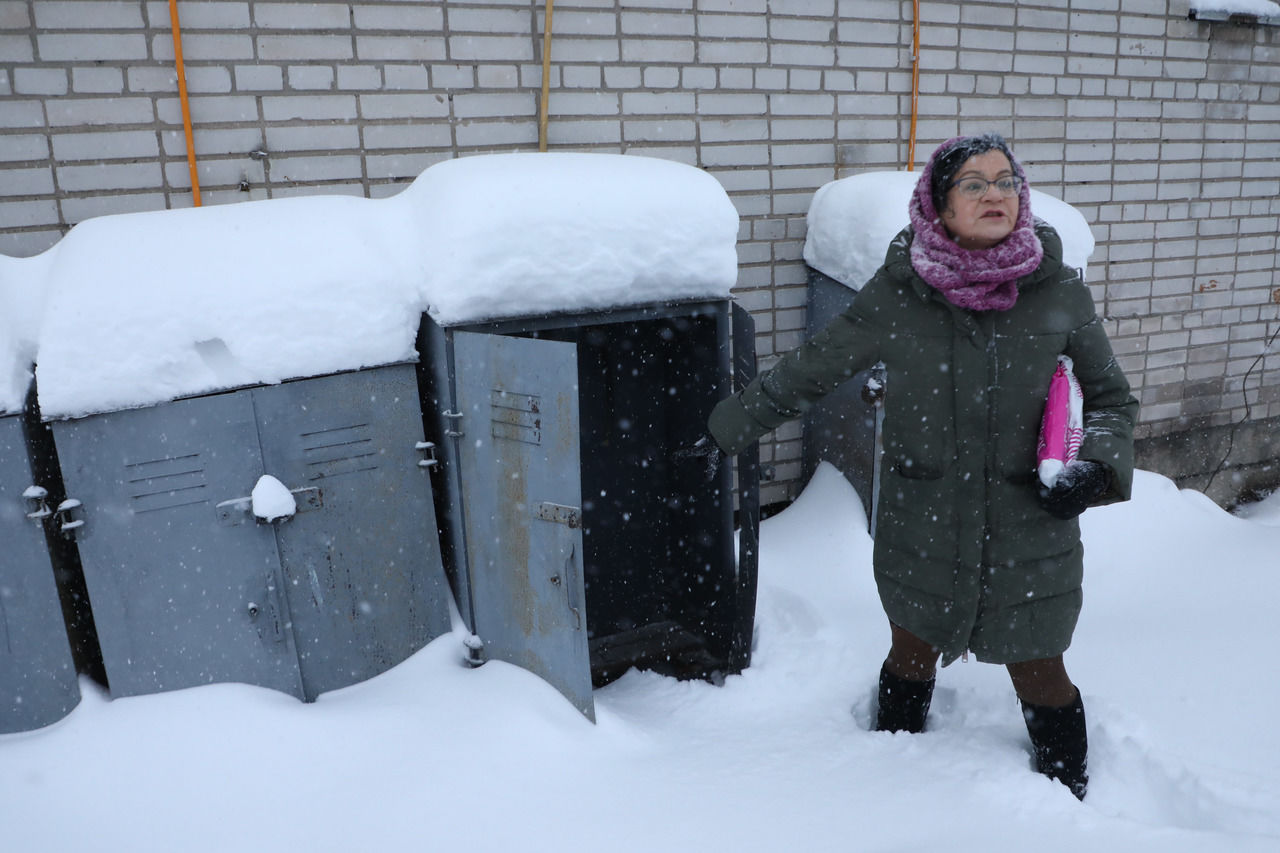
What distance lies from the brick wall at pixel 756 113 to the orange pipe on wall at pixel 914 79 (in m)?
0.05

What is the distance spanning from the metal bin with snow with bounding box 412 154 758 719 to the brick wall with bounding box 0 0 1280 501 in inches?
29.8

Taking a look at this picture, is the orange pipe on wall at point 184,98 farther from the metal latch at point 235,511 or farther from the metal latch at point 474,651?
the metal latch at point 474,651

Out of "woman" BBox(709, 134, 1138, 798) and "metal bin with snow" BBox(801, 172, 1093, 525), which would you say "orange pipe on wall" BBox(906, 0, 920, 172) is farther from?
"woman" BBox(709, 134, 1138, 798)

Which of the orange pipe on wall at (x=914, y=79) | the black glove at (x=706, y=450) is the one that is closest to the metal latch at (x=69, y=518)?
the black glove at (x=706, y=450)

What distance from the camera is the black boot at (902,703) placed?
2504 millimetres

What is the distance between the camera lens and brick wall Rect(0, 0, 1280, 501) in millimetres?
3078

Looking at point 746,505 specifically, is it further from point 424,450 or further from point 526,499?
point 424,450

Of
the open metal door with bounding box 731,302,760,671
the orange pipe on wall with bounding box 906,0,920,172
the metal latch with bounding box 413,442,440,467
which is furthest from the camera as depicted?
the orange pipe on wall with bounding box 906,0,920,172

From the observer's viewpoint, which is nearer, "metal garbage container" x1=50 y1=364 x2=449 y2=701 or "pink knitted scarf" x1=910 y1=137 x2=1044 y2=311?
"pink knitted scarf" x1=910 y1=137 x2=1044 y2=311

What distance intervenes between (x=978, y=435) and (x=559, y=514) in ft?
3.89

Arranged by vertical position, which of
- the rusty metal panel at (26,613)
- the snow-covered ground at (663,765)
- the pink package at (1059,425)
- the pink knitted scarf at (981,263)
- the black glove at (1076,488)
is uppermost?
the pink knitted scarf at (981,263)

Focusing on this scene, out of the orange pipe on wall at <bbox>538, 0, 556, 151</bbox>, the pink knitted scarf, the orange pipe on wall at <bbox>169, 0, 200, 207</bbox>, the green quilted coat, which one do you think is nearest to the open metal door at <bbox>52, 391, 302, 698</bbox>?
the orange pipe on wall at <bbox>169, 0, 200, 207</bbox>

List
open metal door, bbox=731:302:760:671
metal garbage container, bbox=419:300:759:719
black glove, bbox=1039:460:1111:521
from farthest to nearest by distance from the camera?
open metal door, bbox=731:302:760:671 → metal garbage container, bbox=419:300:759:719 → black glove, bbox=1039:460:1111:521

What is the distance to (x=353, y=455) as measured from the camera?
2.66 m
